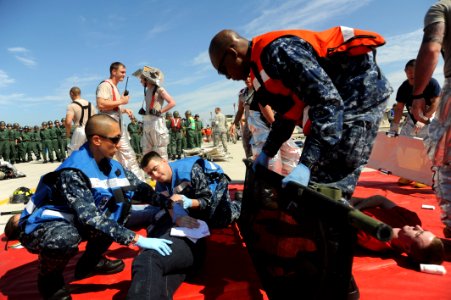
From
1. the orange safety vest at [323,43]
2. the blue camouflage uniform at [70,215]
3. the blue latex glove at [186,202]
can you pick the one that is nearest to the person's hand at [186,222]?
the blue latex glove at [186,202]

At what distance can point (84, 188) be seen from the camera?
2012 millimetres

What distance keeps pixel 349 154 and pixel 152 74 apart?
414cm

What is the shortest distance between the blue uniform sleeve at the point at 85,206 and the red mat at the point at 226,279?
468mm

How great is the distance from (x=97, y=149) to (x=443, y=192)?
102 inches

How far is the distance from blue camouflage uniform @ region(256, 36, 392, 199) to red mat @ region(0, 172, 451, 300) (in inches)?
30.3

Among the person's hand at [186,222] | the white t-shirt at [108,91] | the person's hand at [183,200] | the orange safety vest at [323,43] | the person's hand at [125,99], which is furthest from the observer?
the person's hand at [125,99]

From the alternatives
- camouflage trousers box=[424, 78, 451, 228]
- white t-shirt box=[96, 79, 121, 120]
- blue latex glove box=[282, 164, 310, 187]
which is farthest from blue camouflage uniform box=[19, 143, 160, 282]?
white t-shirt box=[96, 79, 121, 120]

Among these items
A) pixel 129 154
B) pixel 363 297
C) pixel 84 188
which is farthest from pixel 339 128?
pixel 129 154

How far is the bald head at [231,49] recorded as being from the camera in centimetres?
165

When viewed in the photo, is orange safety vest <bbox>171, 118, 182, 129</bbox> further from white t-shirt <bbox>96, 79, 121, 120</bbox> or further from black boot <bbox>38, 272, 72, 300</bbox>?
black boot <bbox>38, 272, 72, 300</bbox>

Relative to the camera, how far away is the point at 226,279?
217cm

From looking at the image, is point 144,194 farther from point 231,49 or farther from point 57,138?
point 57,138

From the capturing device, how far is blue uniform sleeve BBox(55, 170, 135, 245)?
1902 millimetres

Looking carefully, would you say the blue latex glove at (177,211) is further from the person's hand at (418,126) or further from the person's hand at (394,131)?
the person's hand at (418,126)
